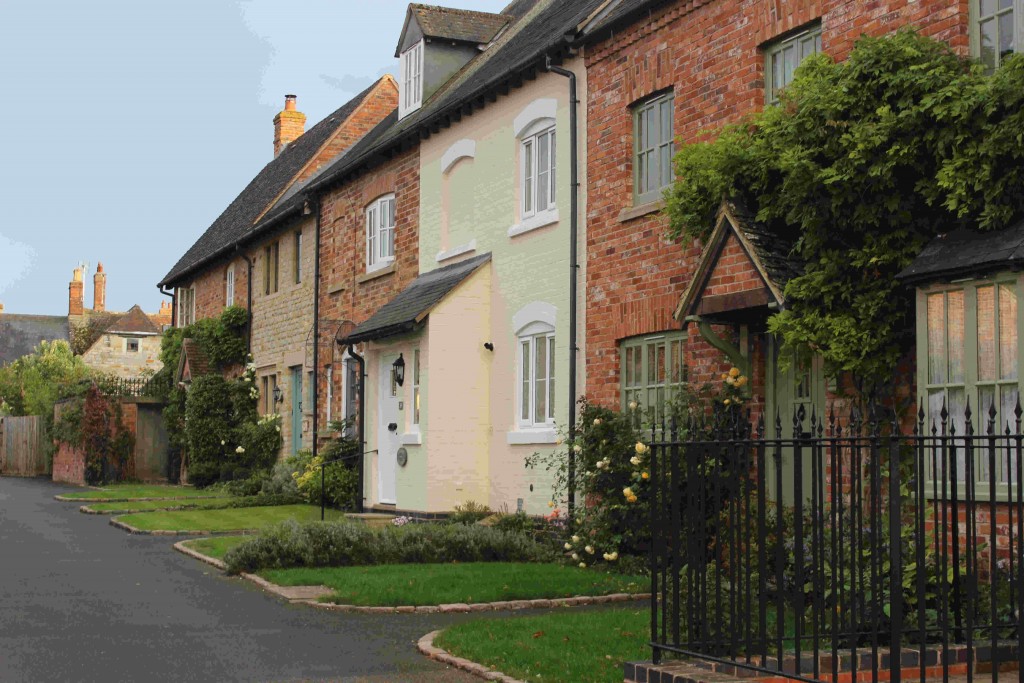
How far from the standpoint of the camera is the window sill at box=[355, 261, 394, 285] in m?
21.9

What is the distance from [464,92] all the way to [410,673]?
11890mm

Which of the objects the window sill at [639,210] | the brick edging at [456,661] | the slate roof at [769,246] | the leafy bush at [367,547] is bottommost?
the brick edging at [456,661]

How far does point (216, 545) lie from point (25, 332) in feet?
222

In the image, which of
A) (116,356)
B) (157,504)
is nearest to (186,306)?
(157,504)

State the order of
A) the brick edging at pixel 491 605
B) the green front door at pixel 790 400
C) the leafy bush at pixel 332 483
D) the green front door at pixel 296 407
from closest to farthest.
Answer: the brick edging at pixel 491 605, the green front door at pixel 790 400, the leafy bush at pixel 332 483, the green front door at pixel 296 407

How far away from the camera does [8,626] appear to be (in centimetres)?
1067

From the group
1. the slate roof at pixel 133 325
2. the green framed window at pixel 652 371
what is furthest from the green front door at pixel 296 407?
the slate roof at pixel 133 325

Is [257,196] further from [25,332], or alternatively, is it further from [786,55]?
Result: [25,332]

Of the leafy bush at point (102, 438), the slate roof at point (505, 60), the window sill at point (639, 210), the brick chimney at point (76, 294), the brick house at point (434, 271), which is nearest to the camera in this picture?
the window sill at point (639, 210)

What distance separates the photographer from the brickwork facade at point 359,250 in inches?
832

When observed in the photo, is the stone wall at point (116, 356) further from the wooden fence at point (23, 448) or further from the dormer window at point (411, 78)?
the dormer window at point (411, 78)

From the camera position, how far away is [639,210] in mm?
14297

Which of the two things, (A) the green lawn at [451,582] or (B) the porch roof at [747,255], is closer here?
(B) the porch roof at [747,255]

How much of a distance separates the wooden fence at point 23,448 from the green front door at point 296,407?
1441 centimetres
